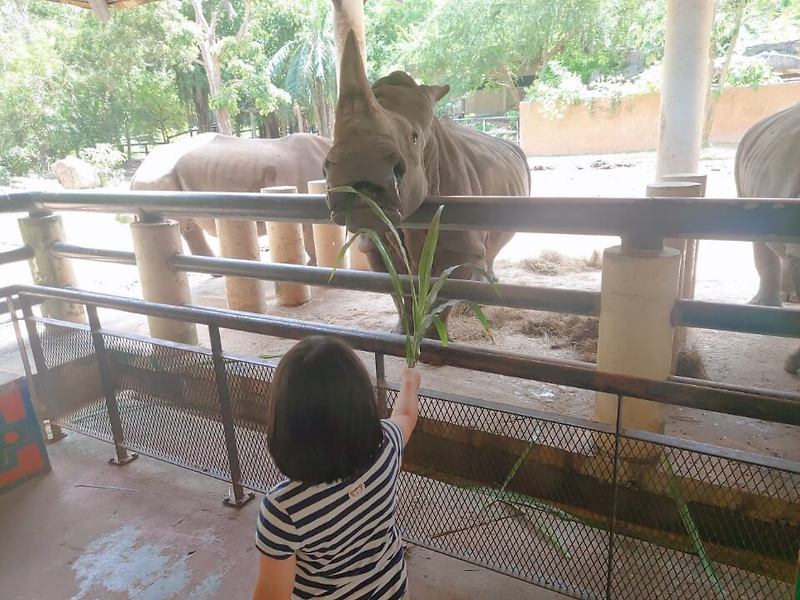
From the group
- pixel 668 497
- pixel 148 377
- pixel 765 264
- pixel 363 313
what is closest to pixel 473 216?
pixel 668 497

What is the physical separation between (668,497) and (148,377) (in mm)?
2446

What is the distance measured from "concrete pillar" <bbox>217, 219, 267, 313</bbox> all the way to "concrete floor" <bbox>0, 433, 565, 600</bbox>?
7.30 ft

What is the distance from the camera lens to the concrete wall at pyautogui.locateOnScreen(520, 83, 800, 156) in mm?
18312

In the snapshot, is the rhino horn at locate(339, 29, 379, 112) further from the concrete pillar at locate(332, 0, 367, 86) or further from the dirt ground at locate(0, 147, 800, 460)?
the concrete pillar at locate(332, 0, 367, 86)

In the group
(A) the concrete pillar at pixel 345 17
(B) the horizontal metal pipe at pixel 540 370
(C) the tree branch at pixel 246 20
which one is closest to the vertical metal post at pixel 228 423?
(B) the horizontal metal pipe at pixel 540 370

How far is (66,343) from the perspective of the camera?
A: 3.30 metres

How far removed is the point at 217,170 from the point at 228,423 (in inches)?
228

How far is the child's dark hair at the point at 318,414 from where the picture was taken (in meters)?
1.27

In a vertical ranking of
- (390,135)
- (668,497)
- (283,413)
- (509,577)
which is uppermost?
(390,135)

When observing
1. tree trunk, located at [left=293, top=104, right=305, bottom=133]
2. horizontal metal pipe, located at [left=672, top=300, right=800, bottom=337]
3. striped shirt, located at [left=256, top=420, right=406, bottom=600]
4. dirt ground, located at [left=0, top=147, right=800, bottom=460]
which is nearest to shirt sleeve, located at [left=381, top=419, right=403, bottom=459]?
striped shirt, located at [left=256, top=420, right=406, bottom=600]

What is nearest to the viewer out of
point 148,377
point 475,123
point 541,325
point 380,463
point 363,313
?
point 380,463

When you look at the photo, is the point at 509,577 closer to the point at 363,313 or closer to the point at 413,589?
the point at 413,589

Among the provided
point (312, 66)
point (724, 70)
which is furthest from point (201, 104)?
point (724, 70)

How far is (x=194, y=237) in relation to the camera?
25.5ft
